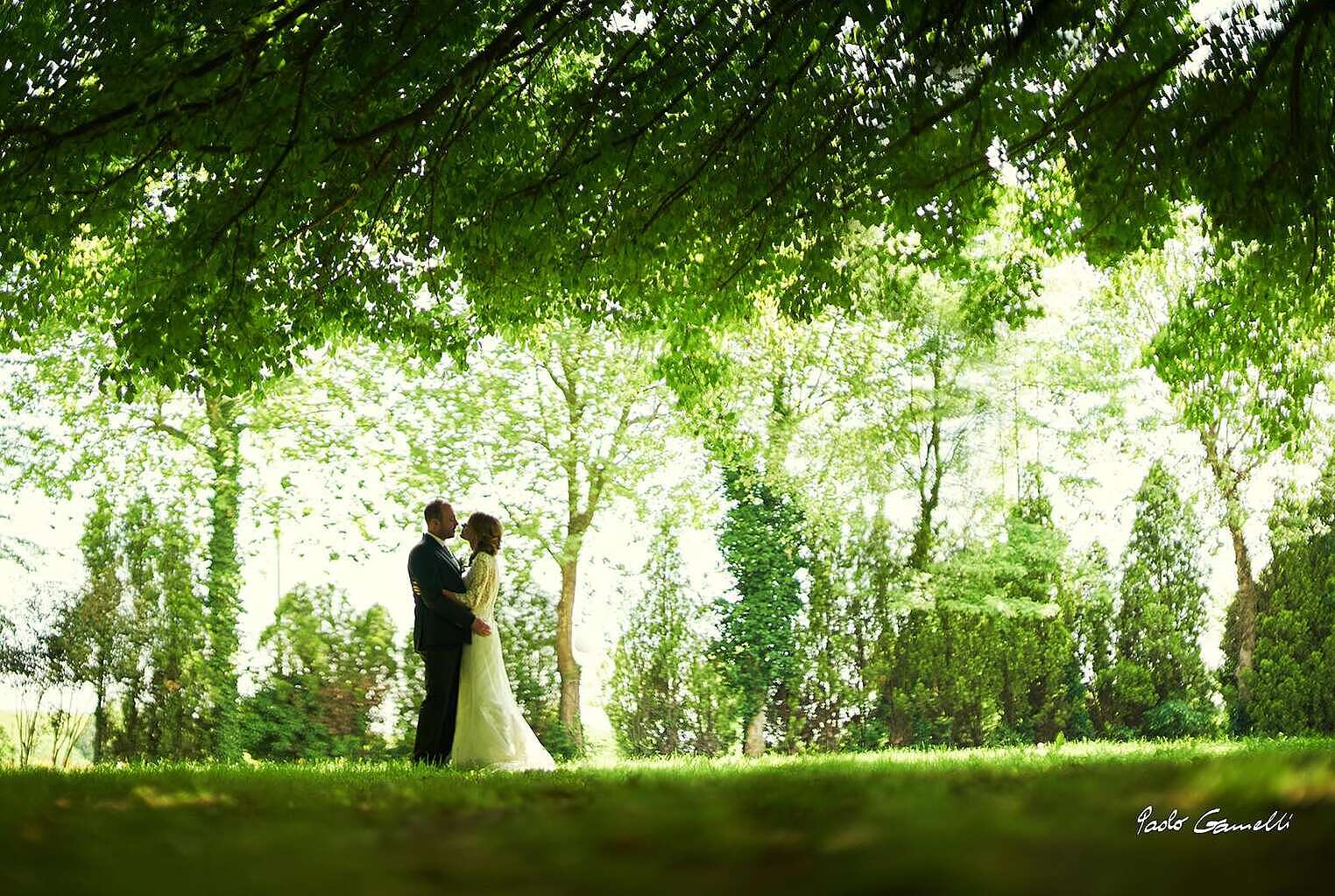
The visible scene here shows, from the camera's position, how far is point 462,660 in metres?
10.9

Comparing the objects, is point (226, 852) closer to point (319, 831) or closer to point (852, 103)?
point (319, 831)

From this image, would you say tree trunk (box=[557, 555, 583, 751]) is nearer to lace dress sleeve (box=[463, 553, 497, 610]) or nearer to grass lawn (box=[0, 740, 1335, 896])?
lace dress sleeve (box=[463, 553, 497, 610])

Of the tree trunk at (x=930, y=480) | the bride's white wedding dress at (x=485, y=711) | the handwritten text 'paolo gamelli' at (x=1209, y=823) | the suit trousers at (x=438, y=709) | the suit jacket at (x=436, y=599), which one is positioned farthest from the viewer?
the tree trunk at (x=930, y=480)

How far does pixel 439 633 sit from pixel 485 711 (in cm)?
83

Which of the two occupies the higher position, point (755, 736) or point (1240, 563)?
point (1240, 563)

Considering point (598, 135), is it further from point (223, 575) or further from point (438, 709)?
point (223, 575)

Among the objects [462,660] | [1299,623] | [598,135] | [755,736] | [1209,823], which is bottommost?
[1209,823]

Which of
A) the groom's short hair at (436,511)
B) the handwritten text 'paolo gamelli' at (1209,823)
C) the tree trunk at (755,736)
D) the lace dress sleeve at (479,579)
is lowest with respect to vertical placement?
the handwritten text 'paolo gamelli' at (1209,823)

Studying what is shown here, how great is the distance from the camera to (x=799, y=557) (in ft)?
62.6

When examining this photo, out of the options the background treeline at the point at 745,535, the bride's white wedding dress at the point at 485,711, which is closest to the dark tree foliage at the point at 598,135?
the bride's white wedding dress at the point at 485,711

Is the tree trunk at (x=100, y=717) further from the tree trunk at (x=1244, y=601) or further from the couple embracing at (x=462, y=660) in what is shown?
the tree trunk at (x=1244, y=601)

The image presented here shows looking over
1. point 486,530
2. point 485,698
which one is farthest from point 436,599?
point 485,698

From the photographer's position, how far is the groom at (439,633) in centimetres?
1073

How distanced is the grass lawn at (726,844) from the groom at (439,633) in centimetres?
733
